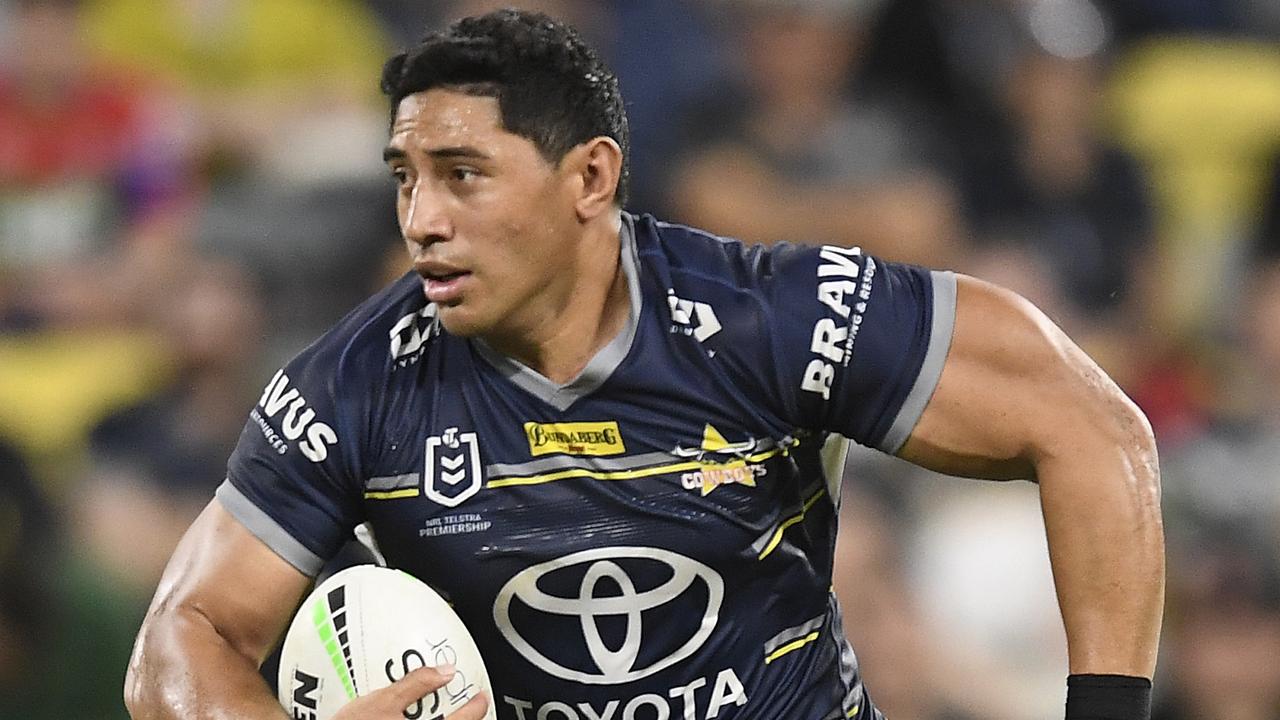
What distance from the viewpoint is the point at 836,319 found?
10.7 ft

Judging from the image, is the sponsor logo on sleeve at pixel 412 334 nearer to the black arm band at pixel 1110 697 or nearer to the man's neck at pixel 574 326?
the man's neck at pixel 574 326

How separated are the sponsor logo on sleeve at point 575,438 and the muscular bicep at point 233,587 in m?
0.44

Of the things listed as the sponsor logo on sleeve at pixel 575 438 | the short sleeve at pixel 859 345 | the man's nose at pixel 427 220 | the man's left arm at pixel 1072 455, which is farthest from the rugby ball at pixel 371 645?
the man's left arm at pixel 1072 455

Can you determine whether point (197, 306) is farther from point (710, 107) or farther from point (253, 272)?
point (710, 107)

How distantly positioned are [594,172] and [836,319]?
46 centimetres

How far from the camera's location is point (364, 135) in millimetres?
7035

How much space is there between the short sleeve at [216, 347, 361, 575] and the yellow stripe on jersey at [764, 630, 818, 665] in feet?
2.40

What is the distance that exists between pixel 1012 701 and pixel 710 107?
243cm

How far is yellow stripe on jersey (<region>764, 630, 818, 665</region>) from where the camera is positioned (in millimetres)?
3396

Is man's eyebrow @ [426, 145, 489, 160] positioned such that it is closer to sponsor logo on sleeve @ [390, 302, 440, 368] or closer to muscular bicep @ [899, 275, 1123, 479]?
sponsor logo on sleeve @ [390, 302, 440, 368]

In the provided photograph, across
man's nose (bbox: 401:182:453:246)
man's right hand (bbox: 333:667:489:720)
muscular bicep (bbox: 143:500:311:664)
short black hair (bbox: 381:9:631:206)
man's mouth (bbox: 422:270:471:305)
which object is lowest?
man's right hand (bbox: 333:667:489:720)

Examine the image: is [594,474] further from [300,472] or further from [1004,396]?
[1004,396]

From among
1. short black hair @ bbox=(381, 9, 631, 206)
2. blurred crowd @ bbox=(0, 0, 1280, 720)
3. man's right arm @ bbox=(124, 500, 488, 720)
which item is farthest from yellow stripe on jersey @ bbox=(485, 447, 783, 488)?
blurred crowd @ bbox=(0, 0, 1280, 720)

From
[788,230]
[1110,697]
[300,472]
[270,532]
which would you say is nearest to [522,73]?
[300,472]
